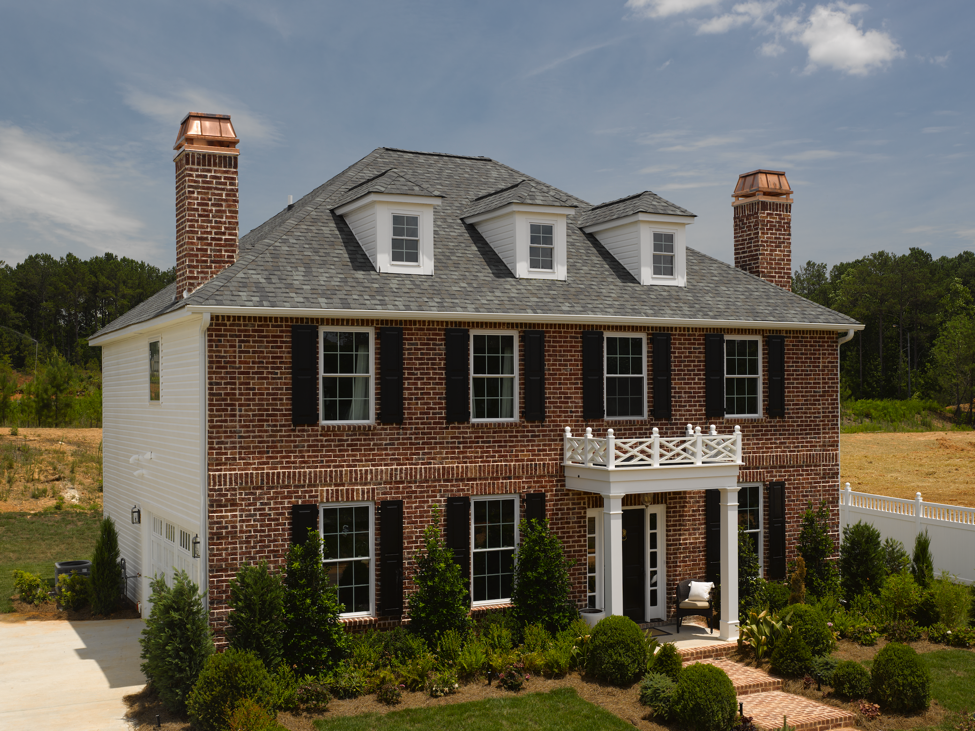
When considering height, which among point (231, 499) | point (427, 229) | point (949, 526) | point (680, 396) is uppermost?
point (427, 229)

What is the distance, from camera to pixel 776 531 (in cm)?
1884

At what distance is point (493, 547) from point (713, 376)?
6.16 meters

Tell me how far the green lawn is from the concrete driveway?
3.95 m

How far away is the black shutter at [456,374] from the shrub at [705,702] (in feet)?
20.1

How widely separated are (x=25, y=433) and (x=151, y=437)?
2926 cm

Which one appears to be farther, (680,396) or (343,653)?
(680,396)

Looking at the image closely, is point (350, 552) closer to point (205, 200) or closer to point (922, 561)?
point (205, 200)

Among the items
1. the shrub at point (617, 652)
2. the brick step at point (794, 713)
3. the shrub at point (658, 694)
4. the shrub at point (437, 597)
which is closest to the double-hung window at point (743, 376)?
the shrub at point (617, 652)

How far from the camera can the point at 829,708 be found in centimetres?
1377

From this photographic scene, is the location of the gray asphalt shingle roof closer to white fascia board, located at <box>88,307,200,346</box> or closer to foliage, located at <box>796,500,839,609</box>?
white fascia board, located at <box>88,307,200,346</box>

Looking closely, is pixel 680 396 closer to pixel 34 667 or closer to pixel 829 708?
pixel 829 708

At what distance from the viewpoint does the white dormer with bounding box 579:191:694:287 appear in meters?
19.0

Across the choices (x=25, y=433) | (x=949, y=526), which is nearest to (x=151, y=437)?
(x=949, y=526)

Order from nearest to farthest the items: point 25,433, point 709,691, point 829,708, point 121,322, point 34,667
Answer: point 709,691
point 829,708
point 34,667
point 121,322
point 25,433
